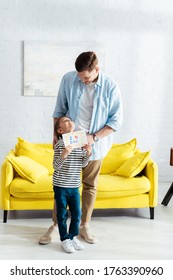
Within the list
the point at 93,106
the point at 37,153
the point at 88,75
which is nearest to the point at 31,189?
the point at 37,153

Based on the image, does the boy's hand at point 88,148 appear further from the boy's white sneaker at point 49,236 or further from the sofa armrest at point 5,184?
the sofa armrest at point 5,184

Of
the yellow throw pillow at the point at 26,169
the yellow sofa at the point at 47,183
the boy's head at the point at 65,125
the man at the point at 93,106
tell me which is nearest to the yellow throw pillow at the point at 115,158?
the yellow sofa at the point at 47,183

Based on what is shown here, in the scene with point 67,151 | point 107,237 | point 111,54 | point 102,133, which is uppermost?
point 111,54

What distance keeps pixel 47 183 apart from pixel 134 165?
32.3 inches

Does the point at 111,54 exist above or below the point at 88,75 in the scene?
above

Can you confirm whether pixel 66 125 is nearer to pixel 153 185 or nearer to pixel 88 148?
pixel 88 148

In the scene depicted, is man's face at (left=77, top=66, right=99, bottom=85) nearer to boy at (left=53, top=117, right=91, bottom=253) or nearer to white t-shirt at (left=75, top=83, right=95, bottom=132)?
white t-shirt at (left=75, top=83, right=95, bottom=132)

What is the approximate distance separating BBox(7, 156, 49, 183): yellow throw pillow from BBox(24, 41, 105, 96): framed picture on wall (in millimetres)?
1692

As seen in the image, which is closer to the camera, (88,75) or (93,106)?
(88,75)

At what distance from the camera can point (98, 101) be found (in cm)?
325

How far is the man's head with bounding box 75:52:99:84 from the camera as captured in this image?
306 cm
